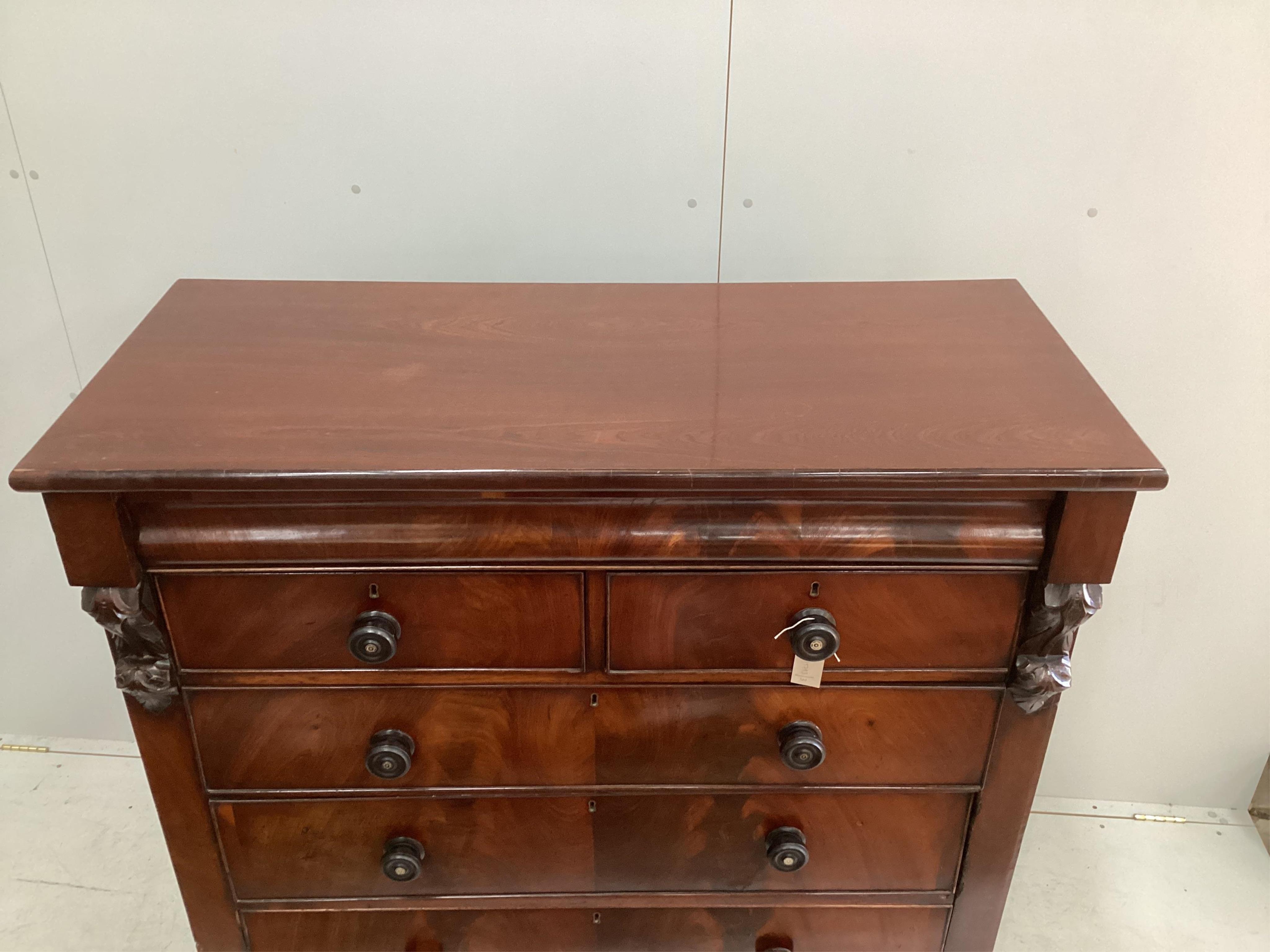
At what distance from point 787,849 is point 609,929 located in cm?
28

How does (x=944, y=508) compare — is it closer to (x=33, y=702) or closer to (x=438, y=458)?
(x=438, y=458)

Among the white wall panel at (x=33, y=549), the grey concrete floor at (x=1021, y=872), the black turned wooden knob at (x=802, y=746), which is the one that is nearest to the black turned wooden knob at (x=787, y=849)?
the black turned wooden knob at (x=802, y=746)

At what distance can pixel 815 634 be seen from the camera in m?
1.10

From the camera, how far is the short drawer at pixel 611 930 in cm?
133

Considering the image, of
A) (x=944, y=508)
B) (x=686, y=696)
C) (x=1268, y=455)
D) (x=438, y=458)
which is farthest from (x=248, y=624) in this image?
(x=1268, y=455)

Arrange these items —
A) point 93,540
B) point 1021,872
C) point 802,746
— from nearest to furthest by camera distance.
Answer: point 93,540, point 802,746, point 1021,872

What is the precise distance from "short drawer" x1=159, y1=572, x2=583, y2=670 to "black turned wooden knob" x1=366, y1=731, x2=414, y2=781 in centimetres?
9

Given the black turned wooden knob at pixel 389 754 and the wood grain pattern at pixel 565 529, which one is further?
the black turned wooden knob at pixel 389 754

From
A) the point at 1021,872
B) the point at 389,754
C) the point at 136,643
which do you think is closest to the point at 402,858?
the point at 389,754

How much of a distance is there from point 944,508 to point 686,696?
341mm

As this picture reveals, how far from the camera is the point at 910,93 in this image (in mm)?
1419

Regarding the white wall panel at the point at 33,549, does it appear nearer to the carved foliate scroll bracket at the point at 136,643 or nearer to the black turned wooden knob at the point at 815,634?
the carved foliate scroll bracket at the point at 136,643

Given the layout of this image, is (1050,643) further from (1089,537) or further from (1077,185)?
(1077,185)

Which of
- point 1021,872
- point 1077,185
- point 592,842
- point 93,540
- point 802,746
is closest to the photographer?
point 93,540
